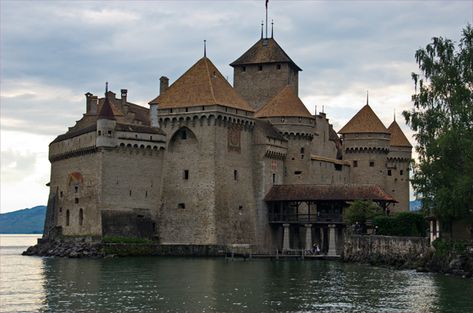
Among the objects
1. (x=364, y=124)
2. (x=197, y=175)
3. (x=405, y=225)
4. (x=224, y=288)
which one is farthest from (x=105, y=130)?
(x=224, y=288)

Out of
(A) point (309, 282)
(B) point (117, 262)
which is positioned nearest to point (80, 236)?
(B) point (117, 262)

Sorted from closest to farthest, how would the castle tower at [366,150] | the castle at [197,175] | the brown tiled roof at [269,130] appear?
the castle at [197,175], the brown tiled roof at [269,130], the castle tower at [366,150]

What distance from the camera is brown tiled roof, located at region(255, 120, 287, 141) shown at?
7650 cm

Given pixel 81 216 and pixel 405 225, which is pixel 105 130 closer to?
pixel 81 216

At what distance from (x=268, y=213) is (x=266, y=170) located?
3464mm

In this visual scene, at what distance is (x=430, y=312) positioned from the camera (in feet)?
110

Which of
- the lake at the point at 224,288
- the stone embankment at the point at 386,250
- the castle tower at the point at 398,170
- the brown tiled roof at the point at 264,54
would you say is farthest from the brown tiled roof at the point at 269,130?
the lake at the point at 224,288

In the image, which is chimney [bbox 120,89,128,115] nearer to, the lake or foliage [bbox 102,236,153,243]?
foliage [bbox 102,236,153,243]

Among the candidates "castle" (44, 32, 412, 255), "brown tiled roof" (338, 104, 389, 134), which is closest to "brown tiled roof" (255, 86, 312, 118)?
"castle" (44, 32, 412, 255)

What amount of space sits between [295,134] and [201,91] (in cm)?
1097

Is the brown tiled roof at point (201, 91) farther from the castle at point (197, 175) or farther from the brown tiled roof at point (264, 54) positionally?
the brown tiled roof at point (264, 54)

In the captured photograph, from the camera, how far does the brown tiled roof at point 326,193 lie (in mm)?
73812

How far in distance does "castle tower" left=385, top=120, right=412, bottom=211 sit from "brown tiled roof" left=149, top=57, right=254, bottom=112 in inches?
941

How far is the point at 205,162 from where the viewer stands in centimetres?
7175
